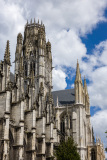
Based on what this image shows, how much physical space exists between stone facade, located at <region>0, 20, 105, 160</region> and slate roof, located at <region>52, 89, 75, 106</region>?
12.8 inches

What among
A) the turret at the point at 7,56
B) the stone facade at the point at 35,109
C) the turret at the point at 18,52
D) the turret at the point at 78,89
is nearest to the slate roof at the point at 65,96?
the stone facade at the point at 35,109

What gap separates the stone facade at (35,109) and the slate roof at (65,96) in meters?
0.33

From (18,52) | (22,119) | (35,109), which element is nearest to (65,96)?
(18,52)

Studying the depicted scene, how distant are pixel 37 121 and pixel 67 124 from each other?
17.6 m

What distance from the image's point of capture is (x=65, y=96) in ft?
205

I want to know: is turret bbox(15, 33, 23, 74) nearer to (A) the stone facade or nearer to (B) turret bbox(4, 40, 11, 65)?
(A) the stone facade

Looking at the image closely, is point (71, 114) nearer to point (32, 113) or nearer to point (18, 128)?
point (32, 113)

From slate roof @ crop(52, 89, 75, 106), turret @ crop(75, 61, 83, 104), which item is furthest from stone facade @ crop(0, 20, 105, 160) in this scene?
slate roof @ crop(52, 89, 75, 106)

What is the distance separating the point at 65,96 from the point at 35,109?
28.8 m

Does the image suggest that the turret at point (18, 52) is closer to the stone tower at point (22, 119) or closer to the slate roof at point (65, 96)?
the slate roof at point (65, 96)

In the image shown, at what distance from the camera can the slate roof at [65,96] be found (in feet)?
198

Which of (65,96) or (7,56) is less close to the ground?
(65,96)

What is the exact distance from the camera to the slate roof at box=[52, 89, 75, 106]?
198 feet

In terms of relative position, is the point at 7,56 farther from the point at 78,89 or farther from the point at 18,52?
the point at 18,52
